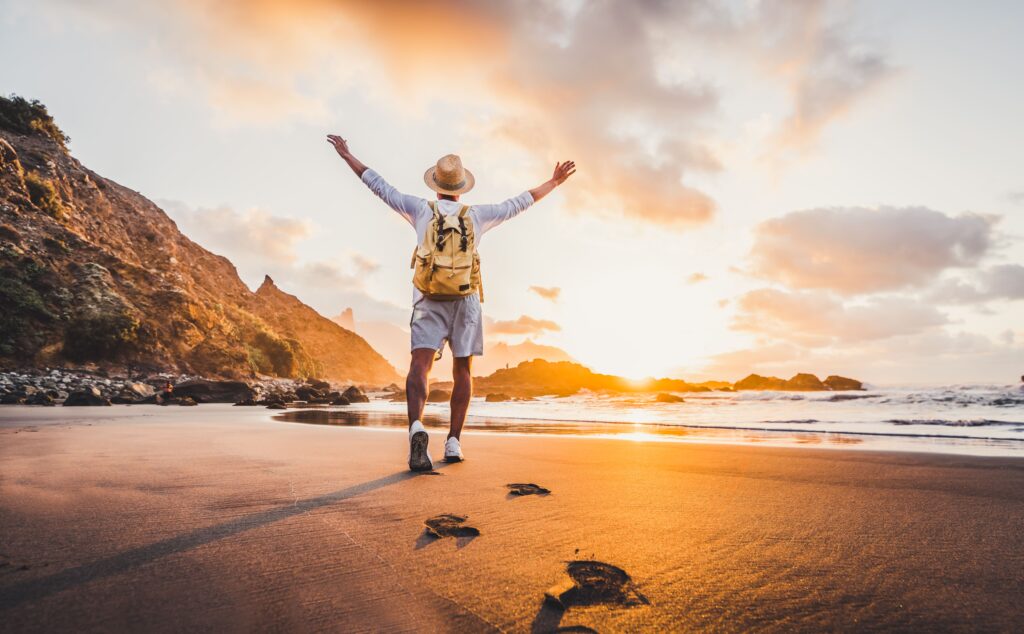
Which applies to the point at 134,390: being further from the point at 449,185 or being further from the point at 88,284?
the point at 449,185

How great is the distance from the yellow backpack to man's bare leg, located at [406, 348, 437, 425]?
0.44 metres

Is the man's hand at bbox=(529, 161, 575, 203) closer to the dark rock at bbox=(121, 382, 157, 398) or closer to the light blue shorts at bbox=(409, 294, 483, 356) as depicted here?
the light blue shorts at bbox=(409, 294, 483, 356)

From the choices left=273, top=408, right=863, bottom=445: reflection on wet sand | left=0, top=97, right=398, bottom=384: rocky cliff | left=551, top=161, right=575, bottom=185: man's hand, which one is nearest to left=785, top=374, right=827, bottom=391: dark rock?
left=273, top=408, right=863, bottom=445: reflection on wet sand

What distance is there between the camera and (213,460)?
118 inches

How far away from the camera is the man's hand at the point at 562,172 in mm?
3963

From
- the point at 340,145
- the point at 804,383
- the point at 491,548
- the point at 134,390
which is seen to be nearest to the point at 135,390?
the point at 134,390

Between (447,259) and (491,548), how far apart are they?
7.39 feet

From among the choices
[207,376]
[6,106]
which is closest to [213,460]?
[207,376]

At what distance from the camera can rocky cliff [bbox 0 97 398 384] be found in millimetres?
20281

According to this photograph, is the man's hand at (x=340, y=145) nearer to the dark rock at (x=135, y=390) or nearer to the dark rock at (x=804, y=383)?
the dark rock at (x=135, y=390)

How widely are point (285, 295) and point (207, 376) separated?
7622cm

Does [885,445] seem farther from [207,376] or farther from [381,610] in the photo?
[207,376]

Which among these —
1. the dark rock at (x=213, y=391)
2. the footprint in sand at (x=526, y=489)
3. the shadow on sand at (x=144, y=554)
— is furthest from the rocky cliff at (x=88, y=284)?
the footprint in sand at (x=526, y=489)

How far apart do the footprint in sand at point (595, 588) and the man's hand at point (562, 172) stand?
10.4 feet
